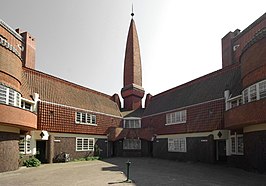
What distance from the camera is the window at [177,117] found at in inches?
1048

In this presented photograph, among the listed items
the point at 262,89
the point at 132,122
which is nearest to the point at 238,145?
the point at 262,89

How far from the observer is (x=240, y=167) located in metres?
18.5

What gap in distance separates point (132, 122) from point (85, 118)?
818 cm

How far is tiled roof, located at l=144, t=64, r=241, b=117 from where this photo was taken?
22719 millimetres

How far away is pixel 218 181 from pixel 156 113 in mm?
18518

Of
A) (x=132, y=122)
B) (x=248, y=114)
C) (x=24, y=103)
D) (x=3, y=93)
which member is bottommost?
(x=132, y=122)

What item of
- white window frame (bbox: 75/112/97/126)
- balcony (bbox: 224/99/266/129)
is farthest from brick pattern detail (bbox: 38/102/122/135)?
balcony (bbox: 224/99/266/129)

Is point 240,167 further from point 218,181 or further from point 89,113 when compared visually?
point 89,113

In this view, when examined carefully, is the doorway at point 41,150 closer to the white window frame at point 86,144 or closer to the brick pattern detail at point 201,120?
the white window frame at point 86,144

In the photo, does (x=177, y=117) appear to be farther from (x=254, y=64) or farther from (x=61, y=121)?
(x=254, y=64)

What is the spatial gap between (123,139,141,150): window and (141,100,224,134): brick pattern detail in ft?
13.5

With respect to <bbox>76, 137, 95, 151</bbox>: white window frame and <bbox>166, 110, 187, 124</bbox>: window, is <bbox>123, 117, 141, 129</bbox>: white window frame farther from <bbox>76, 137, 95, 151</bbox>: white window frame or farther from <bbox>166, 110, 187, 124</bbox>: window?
<bbox>76, 137, 95, 151</bbox>: white window frame

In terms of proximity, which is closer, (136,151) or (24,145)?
(24,145)

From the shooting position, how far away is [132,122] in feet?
113
